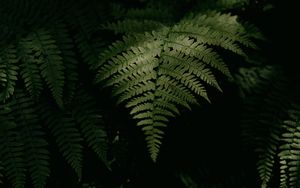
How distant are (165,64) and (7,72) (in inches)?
34.2

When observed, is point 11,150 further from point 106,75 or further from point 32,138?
point 106,75

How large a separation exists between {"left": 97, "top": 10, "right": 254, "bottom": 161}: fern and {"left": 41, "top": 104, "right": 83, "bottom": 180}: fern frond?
357 mm

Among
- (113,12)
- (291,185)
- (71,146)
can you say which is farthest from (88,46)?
(291,185)

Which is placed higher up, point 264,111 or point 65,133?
point 65,133

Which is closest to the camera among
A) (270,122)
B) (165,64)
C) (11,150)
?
(165,64)

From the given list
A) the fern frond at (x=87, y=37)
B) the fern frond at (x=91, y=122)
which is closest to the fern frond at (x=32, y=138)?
the fern frond at (x=91, y=122)

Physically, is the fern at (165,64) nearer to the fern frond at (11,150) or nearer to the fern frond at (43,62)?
the fern frond at (43,62)

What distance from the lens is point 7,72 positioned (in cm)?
236

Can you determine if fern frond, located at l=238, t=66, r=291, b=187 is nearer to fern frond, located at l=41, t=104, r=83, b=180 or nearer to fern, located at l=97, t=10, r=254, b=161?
fern, located at l=97, t=10, r=254, b=161

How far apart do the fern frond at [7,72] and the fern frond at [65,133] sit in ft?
0.71

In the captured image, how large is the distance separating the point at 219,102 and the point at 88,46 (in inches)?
33.9

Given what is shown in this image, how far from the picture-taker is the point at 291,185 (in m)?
2.38

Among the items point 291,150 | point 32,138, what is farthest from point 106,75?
point 291,150

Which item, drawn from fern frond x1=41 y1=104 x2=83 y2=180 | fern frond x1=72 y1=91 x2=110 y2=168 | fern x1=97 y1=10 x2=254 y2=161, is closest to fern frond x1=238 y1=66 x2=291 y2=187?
fern x1=97 y1=10 x2=254 y2=161
